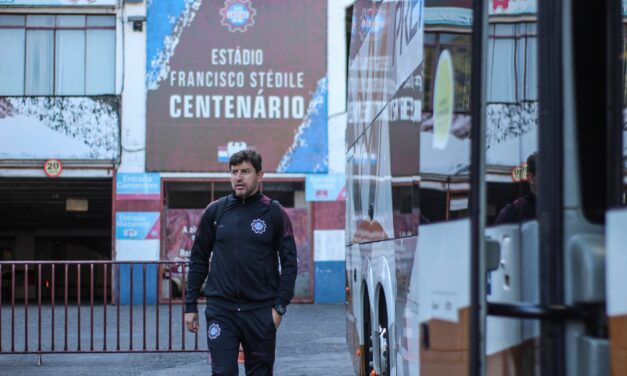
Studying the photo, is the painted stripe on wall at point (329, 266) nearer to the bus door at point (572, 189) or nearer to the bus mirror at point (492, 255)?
the bus mirror at point (492, 255)

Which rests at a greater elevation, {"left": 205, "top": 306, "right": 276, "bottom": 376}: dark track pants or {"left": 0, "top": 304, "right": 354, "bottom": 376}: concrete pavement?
{"left": 205, "top": 306, "right": 276, "bottom": 376}: dark track pants

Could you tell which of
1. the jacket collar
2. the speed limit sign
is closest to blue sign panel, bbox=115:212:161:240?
the speed limit sign

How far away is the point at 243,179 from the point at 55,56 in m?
17.2

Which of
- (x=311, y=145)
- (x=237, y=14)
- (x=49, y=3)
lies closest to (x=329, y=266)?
(x=311, y=145)

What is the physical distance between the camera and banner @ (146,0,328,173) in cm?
2250

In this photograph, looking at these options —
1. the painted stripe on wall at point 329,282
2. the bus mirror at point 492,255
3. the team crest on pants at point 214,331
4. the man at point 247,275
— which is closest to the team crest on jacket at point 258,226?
the man at point 247,275

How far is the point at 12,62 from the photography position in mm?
22391

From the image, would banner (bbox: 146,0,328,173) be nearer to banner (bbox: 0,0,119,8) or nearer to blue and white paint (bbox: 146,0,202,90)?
blue and white paint (bbox: 146,0,202,90)

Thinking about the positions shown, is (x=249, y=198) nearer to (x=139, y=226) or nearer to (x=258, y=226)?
(x=258, y=226)

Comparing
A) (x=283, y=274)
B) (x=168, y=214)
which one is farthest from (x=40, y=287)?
(x=168, y=214)

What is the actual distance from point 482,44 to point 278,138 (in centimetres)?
1956

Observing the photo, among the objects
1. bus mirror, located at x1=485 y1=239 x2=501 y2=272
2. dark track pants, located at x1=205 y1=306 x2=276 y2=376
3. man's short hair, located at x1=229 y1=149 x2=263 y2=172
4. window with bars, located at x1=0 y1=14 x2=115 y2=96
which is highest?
window with bars, located at x1=0 y1=14 x2=115 y2=96

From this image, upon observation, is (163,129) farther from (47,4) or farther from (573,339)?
(573,339)

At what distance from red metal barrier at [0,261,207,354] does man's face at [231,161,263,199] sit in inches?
197
